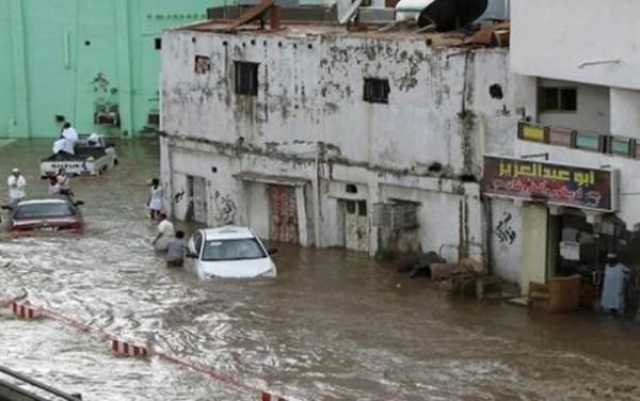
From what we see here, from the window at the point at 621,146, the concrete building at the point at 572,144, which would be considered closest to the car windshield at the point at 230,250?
the concrete building at the point at 572,144

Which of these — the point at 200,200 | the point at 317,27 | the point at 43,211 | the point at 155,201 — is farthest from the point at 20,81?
the point at 43,211

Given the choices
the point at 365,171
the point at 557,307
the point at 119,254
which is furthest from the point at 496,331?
the point at 119,254

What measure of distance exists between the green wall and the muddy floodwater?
19.9 m

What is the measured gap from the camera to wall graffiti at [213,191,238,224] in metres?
34.8

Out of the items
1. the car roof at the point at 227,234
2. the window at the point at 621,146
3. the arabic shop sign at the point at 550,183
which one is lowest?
the car roof at the point at 227,234

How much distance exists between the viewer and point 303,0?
170 ft

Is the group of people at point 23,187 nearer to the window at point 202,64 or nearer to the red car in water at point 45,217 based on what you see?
the red car in water at point 45,217

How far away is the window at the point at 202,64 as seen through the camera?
3538 cm

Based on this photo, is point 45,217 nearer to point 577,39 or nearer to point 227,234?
point 227,234

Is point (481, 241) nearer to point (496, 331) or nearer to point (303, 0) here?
point (496, 331)

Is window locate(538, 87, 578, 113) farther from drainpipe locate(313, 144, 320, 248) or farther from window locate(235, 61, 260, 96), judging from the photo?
window locate(235, 61, 260, 96)

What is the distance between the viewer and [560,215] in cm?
2633

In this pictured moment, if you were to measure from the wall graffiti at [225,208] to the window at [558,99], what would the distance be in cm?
890

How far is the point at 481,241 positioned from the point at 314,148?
503 cm
